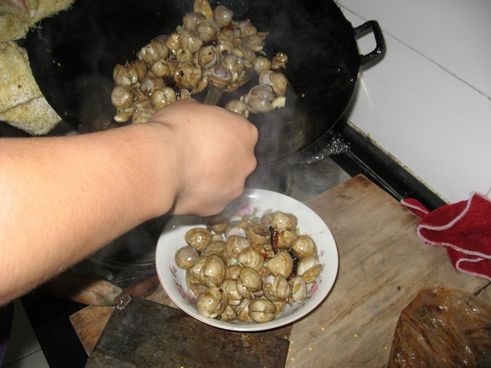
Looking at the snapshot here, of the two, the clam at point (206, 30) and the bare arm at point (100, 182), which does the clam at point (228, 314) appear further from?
the clam at point (206, 30)

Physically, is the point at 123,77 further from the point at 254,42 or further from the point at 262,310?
the point at 262,310

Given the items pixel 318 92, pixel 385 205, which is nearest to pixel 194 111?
pixel 318 92

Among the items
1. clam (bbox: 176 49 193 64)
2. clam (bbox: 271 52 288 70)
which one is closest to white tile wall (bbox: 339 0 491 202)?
clam (bbox: 271 52 288 70)

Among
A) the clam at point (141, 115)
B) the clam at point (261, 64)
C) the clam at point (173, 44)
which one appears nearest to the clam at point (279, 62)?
the clam at point (261, 64)

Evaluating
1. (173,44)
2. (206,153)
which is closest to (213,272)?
(206,153)

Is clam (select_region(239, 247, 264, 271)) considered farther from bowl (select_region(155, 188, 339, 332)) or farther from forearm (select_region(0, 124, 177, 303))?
forearm (select_region(0, 124, 177, 303))
